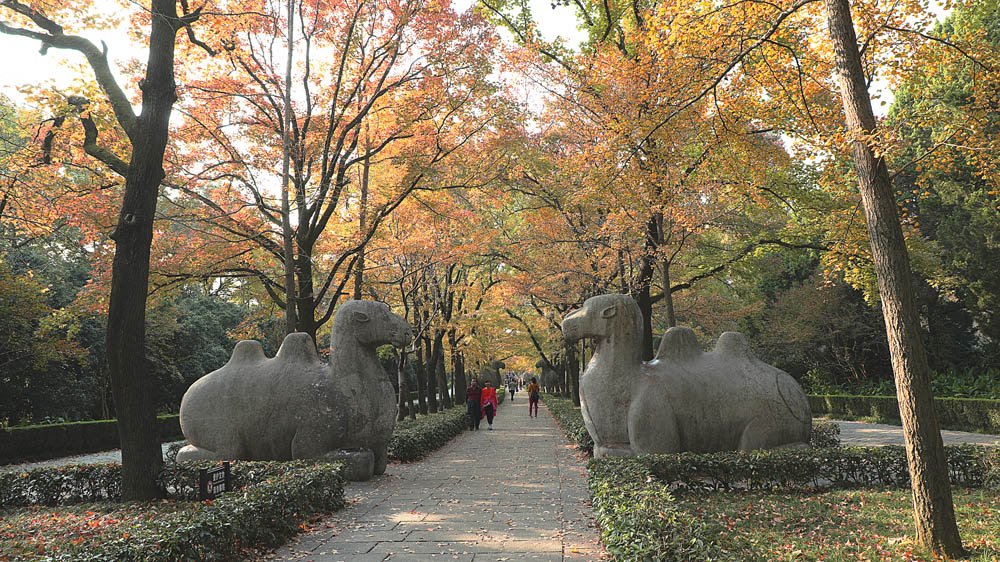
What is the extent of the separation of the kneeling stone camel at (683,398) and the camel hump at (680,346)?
16 mm

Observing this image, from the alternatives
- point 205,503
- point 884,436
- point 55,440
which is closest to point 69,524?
point 205,503

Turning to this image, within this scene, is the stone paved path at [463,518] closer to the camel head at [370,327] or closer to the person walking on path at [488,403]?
the camel head at [370,327]

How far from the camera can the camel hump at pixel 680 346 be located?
9250 mm

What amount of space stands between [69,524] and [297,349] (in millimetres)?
3927

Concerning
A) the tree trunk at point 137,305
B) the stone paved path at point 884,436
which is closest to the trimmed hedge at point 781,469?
the stone paved path at point 884,436

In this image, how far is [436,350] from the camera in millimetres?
23812

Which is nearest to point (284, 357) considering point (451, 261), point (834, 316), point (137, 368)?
point (137, 368)

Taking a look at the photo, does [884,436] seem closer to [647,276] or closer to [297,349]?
[647,276]

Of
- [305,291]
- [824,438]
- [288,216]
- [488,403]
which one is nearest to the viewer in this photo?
[824,438]

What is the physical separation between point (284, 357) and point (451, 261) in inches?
291

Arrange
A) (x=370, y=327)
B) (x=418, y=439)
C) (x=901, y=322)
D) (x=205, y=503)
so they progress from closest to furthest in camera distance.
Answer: (x=901, y=322)
(x=205, y=503)
(x=370, y=327)
(x=418, y=439)

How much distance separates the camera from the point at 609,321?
9328mm

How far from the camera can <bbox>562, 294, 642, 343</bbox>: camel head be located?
30.4ft

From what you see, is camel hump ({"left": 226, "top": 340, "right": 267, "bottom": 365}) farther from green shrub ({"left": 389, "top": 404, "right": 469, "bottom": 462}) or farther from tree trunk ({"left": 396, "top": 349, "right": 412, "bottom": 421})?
tree trunk ({"left": 396, "top": 349, "right": 412, "bottom": 421})
